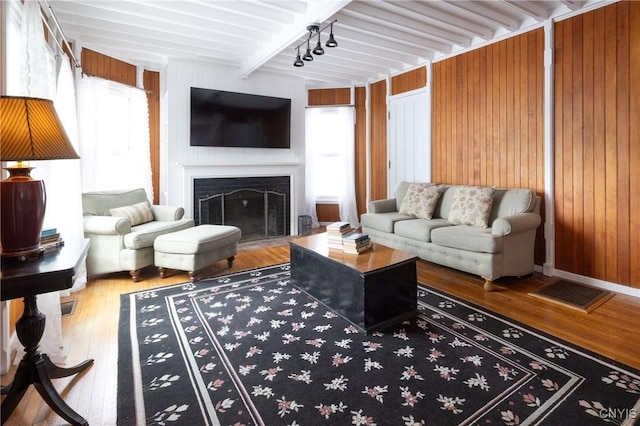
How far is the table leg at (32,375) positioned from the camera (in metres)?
1.56

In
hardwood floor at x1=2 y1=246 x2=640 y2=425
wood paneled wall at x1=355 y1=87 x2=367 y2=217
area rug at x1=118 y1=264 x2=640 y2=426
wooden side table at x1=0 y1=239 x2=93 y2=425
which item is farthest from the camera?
wood paneled wall at x1=355 y1=87 x2=367 y2=217

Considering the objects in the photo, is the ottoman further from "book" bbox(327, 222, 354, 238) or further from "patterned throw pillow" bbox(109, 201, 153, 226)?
"book" bbox(327, 222, 354, 238)

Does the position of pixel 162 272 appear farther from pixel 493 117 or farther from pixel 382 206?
pixel 493 117

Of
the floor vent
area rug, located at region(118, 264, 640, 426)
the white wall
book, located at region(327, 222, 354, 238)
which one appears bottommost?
area rug, located at region(118, 264, 640, 426)

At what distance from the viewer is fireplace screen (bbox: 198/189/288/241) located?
195 inches

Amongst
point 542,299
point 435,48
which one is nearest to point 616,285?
point 542,299

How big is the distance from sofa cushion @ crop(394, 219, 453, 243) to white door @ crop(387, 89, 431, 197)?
1.14 m

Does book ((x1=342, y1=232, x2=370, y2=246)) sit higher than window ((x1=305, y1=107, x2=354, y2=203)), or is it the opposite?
window ((x1=305, y1=107, x2=354, y2=203))

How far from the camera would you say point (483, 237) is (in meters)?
3.19

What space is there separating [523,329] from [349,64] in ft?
13.3

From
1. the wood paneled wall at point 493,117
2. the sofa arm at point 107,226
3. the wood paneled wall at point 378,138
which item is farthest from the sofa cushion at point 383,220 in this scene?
the sofa arm at point 107,226

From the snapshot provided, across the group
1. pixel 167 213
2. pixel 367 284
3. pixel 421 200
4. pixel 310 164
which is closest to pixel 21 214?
pixel 367 284

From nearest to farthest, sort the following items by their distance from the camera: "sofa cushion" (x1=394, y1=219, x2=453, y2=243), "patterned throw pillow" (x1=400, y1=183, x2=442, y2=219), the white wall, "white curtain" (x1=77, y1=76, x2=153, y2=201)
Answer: "sofa cushion" (x1=394, y1=219, x2=453, y2=243) → "white curtain" (x1=77, y1=76, x2=153, y2=201) → "patterned throw pillow" (x1=400, y1=183, x2=442, y2=219) → the white wall

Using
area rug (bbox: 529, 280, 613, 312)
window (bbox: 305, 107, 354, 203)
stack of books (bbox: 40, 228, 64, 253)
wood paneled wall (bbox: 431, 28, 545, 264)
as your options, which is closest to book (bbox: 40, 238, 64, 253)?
stack of books (bbox: 40, 228, 64, 253)
